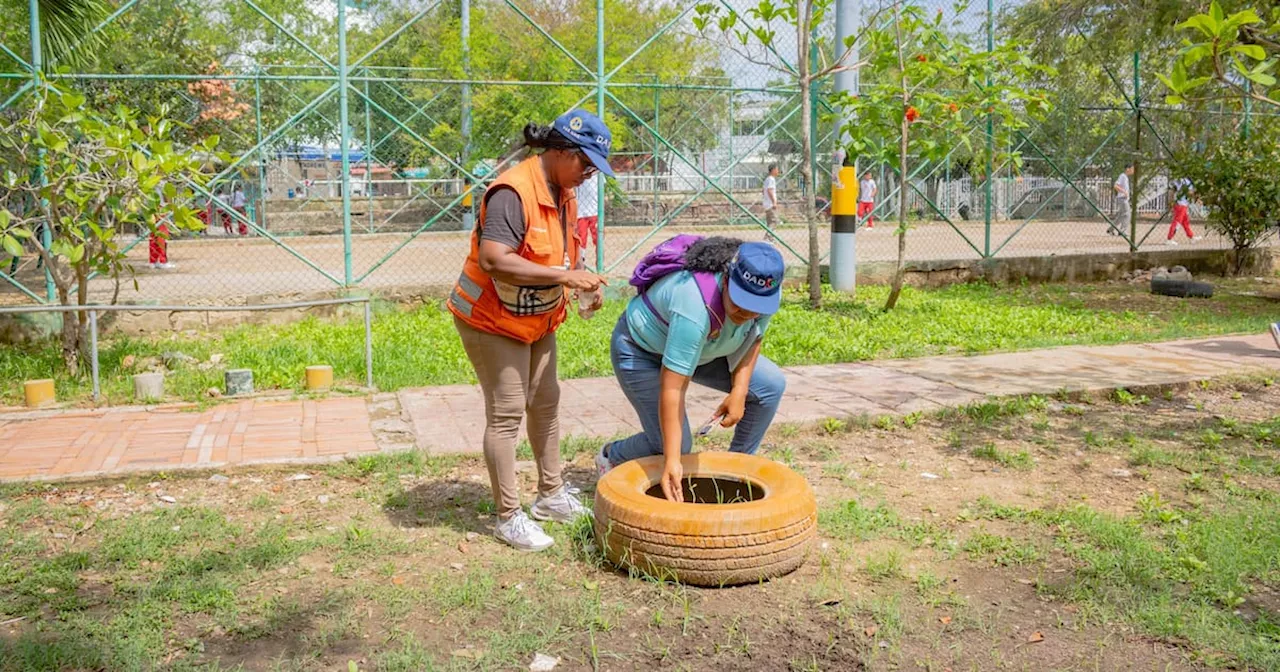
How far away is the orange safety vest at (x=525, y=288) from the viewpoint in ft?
12.3

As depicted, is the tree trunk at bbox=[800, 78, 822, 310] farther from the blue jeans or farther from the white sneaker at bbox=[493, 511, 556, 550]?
the white sneaker at bbox=[493, 511, 556, 550]

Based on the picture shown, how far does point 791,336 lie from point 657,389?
180 inches

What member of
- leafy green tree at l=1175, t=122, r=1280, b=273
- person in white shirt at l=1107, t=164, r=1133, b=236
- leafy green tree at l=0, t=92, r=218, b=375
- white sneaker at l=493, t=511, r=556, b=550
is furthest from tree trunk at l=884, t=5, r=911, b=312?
white sneaker at l=493, t=511, r=556, b=550

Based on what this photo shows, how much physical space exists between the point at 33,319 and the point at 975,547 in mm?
7338

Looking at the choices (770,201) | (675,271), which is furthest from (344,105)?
(770,201)

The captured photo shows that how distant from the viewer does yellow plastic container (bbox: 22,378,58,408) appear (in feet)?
20.5

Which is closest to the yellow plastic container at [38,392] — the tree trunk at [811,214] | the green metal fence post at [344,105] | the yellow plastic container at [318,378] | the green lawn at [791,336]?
the green lawn at [791,336]

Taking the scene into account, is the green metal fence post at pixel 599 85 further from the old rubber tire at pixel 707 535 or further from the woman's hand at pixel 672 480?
the old rubber tire at pixel 707 535

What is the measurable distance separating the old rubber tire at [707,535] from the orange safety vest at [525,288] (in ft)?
2.34

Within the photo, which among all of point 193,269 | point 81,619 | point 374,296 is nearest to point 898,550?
point 81,619

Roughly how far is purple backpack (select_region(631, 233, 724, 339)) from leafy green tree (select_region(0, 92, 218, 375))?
3813 mm

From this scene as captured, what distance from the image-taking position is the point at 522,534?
407cm

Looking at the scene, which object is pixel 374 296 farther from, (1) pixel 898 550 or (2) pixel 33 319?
(1) pixel 898 550

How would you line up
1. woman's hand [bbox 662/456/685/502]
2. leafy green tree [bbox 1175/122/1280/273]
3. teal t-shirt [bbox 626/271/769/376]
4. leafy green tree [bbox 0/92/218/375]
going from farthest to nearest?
leafy green tree [bbox 1175/122/1280/273], leafy green tree [bbox 0/92/218/375], woman's hand [bbox 662/456/685/502], teal t-shirt [bbox 626/271/769/376]
